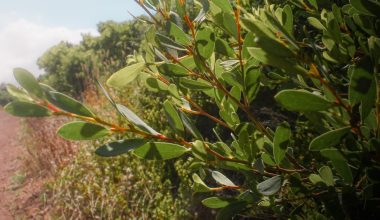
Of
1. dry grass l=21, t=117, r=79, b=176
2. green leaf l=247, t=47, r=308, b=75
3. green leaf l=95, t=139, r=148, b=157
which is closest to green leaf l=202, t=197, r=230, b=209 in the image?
green leaf l=95, t=139, r=148, b=157

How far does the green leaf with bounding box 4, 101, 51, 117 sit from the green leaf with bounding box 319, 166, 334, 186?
65 cm

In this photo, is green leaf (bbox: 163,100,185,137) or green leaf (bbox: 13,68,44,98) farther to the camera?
green leaf (bbox: 163,100,185,137)

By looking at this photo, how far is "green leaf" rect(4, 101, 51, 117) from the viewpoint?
693 millimetres

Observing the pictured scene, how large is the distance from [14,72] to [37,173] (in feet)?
19.2

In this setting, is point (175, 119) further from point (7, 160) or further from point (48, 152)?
point (7, 160)

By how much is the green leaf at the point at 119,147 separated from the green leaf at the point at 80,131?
4 centimetres

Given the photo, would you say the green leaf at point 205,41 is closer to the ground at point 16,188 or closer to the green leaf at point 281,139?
the green leaf at point 281,139

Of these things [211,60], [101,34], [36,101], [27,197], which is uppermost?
[101,34]

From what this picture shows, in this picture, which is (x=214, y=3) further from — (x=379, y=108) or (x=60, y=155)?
(x=60, y=155)

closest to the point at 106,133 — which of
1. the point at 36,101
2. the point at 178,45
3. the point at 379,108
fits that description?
the point at 36,101

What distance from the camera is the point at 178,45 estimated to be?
0.96m

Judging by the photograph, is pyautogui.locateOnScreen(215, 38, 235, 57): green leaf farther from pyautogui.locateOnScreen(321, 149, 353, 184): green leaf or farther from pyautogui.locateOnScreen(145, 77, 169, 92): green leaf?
pyautogui.locateOnScreen(321, 149, 353, 184): green leaf

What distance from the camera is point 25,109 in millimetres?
712

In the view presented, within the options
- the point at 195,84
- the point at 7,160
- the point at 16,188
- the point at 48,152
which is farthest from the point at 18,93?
the point at 7,160
